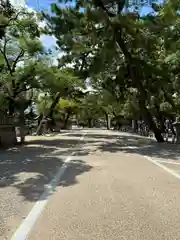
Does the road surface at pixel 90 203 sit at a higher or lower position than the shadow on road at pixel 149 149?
lower

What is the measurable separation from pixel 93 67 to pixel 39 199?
53.0 ft

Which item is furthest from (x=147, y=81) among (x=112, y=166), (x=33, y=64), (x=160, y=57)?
(x=112, y=166)

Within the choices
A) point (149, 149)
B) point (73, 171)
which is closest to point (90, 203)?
point (73, 171)

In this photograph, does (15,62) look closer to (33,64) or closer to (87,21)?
(33,64)

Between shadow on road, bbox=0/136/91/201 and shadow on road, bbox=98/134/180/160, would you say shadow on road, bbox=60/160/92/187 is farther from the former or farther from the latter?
shadow on road, bbox=98/134/180/160

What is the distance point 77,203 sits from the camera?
Answer: 269 inches

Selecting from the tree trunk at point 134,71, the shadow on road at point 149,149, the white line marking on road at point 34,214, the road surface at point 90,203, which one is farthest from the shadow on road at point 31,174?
the tree trunk at point 134,71

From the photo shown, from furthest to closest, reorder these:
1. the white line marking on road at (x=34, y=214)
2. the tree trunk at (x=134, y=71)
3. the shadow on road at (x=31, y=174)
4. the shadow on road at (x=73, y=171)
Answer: the tree trunk at (x=134, y=71) < the shadow on road at (x=73, y=171) < the shadow on road at (x=31, y=174) < the white line marking on road at (x=34, y=214)

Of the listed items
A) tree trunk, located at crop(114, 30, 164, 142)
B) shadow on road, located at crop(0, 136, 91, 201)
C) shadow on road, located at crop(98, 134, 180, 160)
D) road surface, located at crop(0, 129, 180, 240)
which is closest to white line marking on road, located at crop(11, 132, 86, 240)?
road surface, located at crop(0, 129, 180, 240)

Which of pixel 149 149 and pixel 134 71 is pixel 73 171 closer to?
pixel 149 149

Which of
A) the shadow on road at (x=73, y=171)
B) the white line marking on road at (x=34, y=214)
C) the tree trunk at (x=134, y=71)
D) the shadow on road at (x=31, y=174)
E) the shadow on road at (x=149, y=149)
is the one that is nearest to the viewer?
the white line marking on road at (x=34, y=214)

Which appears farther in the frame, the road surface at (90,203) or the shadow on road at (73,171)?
the shadow on road at (73,171)

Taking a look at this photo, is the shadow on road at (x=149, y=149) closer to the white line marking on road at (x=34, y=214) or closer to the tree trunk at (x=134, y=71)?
the tree trunk at (x=134, y=71)

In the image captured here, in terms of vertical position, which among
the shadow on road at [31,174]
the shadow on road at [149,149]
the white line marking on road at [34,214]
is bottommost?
the white line marking on road at [34,214]
